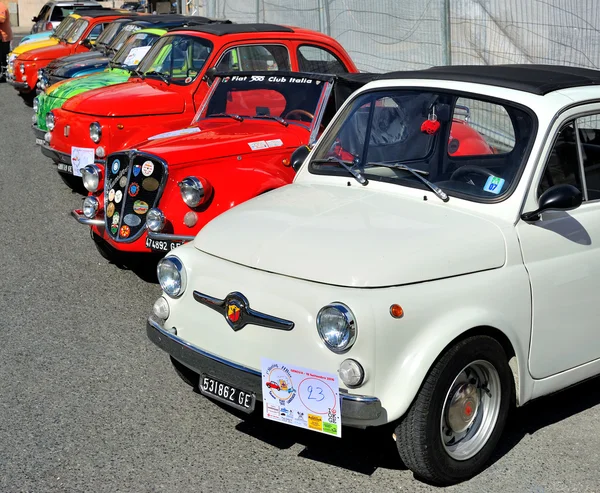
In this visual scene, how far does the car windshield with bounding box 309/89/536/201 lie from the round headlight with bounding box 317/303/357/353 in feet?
3.68

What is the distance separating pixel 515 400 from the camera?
431 centimetres

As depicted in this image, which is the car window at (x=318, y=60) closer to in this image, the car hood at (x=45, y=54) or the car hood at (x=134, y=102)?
the car hood at (x=134, y=102)

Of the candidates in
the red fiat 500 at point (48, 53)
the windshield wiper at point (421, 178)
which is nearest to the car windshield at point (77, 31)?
the red fiat 500 at point (48, 53)

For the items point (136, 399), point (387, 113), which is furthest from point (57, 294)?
point (387, 113)

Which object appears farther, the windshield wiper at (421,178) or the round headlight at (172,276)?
the windshield wiper at (421,178)

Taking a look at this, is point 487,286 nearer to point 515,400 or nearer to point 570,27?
point 515,400

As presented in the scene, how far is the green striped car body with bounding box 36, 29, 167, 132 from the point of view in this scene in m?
10.6

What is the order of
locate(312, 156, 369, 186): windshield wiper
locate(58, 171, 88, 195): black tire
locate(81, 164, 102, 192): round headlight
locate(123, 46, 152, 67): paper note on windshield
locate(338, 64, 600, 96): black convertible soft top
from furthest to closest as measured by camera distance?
locate(123, 46, 152, 67): paper note on windshield
locate(58, 171, 88, 195): black tire
locate(81, 164, 102, 192): round headlight
locate(312, 156, 369, 186): windshield wiper
locate(338, 64, 600, 96): black convertible soft top

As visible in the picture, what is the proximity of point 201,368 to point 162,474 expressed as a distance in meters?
0.53

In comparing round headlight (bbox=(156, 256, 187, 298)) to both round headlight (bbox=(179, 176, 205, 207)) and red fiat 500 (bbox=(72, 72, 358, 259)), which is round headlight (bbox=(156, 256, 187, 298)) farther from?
round headlight (bbox=(179, 176, 205, 207))

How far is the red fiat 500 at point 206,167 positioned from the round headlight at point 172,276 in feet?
6.08

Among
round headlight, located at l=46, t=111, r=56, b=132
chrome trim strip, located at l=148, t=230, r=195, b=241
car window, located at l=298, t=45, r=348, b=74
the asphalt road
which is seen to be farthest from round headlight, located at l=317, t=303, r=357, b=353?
round headlight, located at l=46, t=111, r=56, b=132

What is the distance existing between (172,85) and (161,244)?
143 inches

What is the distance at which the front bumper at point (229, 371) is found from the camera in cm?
372
